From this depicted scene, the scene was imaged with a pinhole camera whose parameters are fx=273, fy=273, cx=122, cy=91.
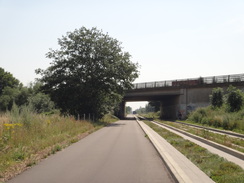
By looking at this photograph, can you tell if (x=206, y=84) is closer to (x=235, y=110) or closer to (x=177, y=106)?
(x=177, y=106)

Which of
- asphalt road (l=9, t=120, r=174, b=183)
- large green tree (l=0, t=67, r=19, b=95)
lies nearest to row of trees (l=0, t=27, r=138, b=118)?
asphalt road (l=9, t=120, r=174, b=183)

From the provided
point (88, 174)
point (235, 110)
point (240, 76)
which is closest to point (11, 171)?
point (88, 174)

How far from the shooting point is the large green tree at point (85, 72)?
39.3 meters

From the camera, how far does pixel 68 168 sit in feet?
28.7

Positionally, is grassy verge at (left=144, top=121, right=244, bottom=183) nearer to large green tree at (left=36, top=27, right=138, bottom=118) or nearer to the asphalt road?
the asphalt road

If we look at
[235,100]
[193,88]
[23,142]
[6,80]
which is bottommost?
[23,142]

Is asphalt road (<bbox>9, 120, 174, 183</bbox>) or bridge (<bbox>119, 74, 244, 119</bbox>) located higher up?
bridge (<bbox>119, 74, 244, 119</bbox>)

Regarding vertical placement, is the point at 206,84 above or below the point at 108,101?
above

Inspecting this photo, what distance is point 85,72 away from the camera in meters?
40.1

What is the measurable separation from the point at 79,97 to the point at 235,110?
21008 millimetres

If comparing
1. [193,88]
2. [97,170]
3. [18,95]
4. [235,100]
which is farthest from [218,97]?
[18,95]

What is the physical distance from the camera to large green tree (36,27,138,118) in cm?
3928

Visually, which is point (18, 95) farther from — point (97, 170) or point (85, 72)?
point (97, 170)

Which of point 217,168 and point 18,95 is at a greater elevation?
point 18,95
